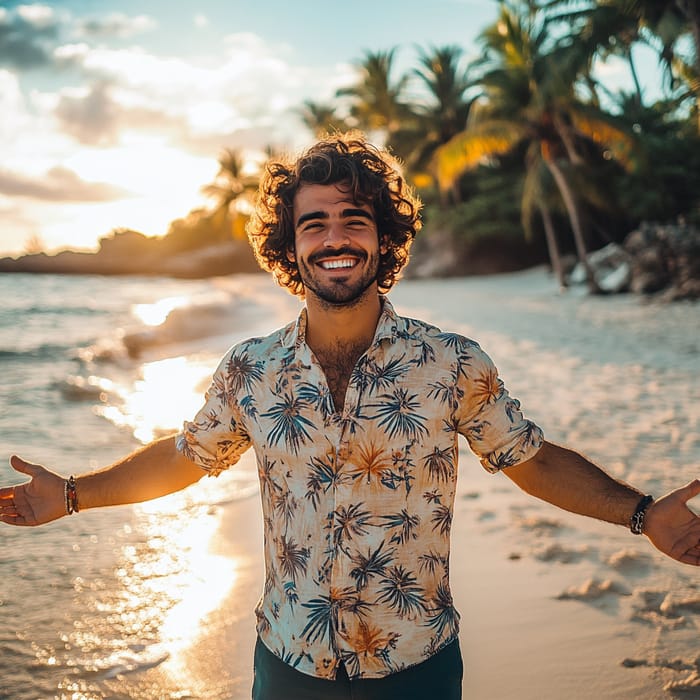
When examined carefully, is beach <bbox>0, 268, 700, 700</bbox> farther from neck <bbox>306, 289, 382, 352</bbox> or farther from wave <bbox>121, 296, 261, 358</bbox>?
wave <bbox>121, 296, 261, 358</bbox>

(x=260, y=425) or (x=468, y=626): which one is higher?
(x=260, y=425)

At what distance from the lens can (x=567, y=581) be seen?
3381 mm

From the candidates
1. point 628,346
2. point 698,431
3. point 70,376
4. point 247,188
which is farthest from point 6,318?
point 247,188

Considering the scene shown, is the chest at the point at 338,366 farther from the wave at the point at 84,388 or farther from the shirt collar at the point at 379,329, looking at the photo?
the wave at the point at 84,388

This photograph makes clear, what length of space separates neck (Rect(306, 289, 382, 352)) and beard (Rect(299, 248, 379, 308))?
2cm

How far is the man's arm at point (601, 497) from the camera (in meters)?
1.70

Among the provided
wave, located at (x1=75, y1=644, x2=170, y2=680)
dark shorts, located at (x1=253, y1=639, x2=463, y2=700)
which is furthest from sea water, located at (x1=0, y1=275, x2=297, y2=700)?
dark shorts, located at (x1=253, y1=639, x2=463, y2=700)

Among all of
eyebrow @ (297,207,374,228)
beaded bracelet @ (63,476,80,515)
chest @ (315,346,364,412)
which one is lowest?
beaded bracelet @ (63,476,80,515)

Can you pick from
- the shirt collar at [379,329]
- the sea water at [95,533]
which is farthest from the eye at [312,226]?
the sea water at [95,533]

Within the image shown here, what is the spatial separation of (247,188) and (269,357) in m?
51.7

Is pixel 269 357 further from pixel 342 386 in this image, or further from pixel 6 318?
pixel 6 318

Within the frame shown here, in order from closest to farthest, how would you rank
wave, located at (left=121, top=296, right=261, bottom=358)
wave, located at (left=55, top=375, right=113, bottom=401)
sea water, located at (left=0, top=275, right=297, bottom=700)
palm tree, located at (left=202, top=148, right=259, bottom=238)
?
sea water, located at (left=0, top=275, right=297, bottom=700) < wave, located at (left=55, top=375, right=113, bottom=401) < wave, located at (left=121, top=296, right=261, bottom=358) < palm tree, located at (left=202, top=148, right=259, bottom=238)

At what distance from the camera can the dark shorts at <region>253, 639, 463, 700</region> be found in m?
1.58

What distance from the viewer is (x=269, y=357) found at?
5.85 feet
